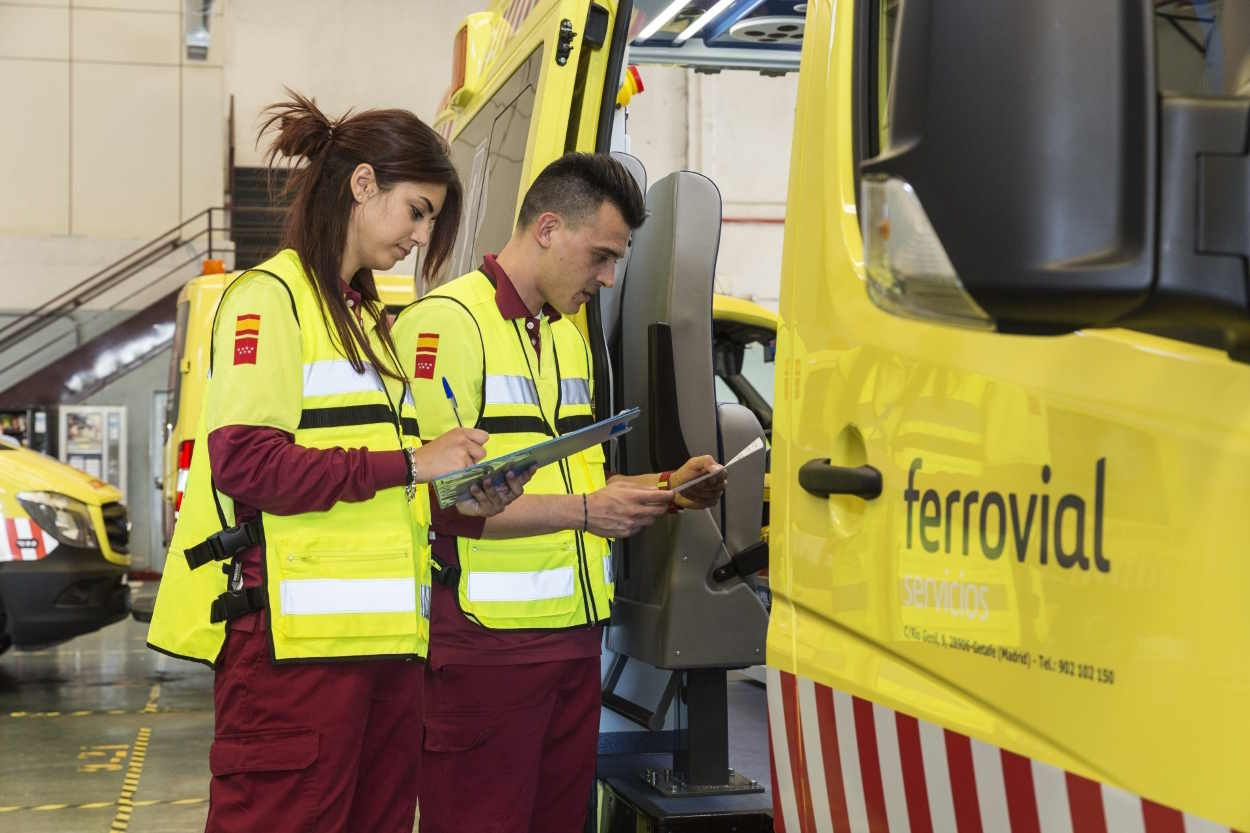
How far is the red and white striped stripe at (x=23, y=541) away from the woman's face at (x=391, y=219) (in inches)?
206

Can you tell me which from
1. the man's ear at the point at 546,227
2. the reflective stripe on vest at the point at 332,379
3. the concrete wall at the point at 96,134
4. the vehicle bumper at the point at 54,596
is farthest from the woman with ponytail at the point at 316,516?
the concrete wall at the point at 96,134

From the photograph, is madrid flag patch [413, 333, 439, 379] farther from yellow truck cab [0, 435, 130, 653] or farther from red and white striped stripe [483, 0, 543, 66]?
yellow truck cab [0, 435, 130, 653]

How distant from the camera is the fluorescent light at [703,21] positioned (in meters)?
3.37

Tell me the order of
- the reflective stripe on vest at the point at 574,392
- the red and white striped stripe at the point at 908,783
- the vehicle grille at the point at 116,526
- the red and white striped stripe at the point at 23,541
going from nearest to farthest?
the red and white striped stripe at the point at 908,783, the reflective stripe on vest at the point at 574,392, the red and white striped stripe at the point at 23,541, the vehicle grille at the point at 116,526

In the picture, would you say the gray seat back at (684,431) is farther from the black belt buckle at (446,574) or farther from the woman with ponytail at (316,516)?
the woman with ponytail at (316,516)

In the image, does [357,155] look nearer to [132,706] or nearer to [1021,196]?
[1021,196]

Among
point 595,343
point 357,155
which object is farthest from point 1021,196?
point 595,343

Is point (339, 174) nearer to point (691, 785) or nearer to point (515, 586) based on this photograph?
point (515, 586)

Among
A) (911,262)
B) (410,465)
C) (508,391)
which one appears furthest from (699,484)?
(911,262)

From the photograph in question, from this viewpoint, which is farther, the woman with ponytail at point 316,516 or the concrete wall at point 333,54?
the concrete wall at point 333,54

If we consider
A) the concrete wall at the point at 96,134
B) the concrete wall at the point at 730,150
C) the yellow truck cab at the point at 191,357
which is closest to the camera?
the yellow truck cab at the point at 191,357

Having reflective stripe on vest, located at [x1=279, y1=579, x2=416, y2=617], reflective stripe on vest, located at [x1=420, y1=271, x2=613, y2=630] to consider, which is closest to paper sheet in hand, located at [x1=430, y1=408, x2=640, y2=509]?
reflective stripe on vest, located at [x1=279, y1=579, x2=416, y2=617]

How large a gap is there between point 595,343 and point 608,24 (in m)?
0.62

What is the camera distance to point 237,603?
7.23 feet
